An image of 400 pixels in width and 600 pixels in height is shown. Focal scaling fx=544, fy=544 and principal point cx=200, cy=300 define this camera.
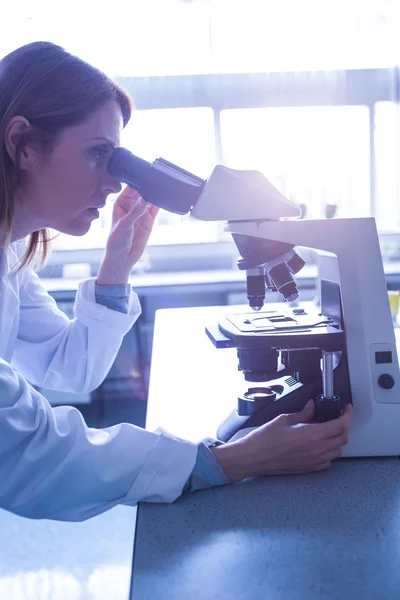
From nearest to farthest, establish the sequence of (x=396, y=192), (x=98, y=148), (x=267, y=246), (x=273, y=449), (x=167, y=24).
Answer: (x=273, y=449) < (x=267, y=246) < (x=98, y=148) < (x=167, y=24) < (x=396, y=192)

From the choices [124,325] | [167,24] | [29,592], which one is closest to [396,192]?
[167,24]

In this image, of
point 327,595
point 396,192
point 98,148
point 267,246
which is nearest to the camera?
point 327,595

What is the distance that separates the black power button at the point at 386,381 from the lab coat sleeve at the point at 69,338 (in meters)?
0.62

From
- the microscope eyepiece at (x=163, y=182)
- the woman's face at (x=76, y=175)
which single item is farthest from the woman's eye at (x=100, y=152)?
the microscope eyepiece at (x=163, y=182)

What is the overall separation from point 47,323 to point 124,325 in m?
0.23

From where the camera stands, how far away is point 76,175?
1.02m

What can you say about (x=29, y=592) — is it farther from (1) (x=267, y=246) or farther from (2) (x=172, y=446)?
(1) (x=267, y=246)

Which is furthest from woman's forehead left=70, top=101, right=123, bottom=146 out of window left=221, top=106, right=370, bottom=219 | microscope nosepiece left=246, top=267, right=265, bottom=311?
window left=221, top=106, right=370, bottom=219

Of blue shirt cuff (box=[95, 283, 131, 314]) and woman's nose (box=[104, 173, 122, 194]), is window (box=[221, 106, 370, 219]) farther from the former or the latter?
woman's nose (box=[104, 173, 122, 194])

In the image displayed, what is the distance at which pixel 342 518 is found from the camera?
67 cm

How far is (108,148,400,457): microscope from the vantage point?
86cm

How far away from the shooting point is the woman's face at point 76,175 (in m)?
1.00

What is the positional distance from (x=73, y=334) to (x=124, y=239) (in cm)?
27

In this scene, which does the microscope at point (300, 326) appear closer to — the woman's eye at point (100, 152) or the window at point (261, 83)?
the woman's eye at point (100, 152)
